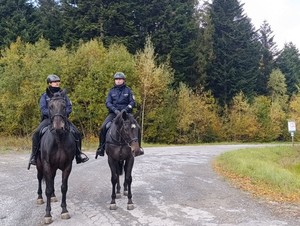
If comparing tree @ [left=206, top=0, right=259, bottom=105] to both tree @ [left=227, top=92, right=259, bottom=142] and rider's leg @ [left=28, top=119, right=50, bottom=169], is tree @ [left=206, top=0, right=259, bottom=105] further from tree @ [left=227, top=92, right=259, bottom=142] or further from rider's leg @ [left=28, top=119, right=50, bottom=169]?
rider's leg @ [left=28, top=119, right=50, bottom=169]

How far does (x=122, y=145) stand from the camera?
328 inches

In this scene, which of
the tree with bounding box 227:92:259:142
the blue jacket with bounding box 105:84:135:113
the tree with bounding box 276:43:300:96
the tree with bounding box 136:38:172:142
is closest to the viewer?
the blue jacket with bounding box 105:84:135:113

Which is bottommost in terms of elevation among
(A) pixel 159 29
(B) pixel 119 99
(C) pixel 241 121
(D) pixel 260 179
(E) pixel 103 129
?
(D) pixel 260 179

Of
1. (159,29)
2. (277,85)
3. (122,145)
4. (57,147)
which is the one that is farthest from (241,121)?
(57,147)

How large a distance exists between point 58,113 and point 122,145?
1931mm

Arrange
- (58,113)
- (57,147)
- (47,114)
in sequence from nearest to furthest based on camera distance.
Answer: (58,113) < (57,147) < (47,114)

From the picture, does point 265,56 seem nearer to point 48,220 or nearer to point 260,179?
point 260,179

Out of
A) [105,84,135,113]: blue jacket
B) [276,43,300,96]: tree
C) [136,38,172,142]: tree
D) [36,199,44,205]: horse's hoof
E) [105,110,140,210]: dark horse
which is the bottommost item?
[36,199,44,205]: horse's hoof

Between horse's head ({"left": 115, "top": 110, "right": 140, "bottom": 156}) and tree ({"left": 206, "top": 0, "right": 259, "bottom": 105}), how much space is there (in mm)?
47457

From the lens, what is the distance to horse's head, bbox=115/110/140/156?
305 inches

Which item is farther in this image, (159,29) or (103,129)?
(159,29)

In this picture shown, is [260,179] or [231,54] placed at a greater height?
[231,54]

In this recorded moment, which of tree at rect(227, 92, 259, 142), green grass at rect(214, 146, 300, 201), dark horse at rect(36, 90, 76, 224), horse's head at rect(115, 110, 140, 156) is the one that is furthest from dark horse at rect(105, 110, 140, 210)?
tree at rect(227, 92, 259, 142)

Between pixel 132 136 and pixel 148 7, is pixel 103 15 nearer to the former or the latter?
pixel 148 7
